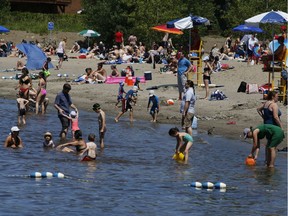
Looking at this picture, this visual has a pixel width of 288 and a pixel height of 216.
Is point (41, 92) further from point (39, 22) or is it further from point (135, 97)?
point (39, 22)

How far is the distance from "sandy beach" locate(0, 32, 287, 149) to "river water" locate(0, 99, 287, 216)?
→ 183 centimetres

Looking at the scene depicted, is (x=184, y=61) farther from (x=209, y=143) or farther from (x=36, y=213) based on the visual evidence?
(x=36, y=213)

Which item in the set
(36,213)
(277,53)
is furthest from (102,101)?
(36,213)

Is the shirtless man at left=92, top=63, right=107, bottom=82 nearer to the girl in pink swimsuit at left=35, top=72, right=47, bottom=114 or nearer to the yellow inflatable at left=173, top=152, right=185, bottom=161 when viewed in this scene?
the girl in pink swimsuit at left=35, top=72, right=47, bottom=114

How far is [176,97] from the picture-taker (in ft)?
107

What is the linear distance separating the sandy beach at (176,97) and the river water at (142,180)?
72.0 inches

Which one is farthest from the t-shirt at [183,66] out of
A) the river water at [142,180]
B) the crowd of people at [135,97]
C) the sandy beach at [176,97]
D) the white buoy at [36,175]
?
the white buoy at [36,175]

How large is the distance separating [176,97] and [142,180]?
1330 centimetres

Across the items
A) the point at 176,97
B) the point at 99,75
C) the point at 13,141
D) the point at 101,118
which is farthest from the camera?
the point at 99,75

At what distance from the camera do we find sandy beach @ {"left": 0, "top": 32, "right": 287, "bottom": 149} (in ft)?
90.2

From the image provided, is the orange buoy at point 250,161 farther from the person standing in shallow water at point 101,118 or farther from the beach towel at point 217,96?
the beach towel at point 217,96

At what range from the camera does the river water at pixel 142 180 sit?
16.9 m

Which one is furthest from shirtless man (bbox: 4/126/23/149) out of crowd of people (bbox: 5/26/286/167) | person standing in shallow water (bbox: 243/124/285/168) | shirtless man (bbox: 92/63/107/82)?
shirtless man (bbox: 92/63/107/82)

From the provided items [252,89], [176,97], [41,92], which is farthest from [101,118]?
[252,89]
